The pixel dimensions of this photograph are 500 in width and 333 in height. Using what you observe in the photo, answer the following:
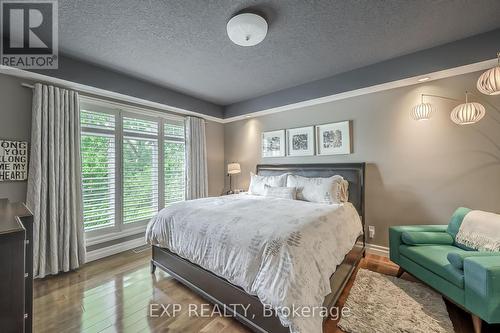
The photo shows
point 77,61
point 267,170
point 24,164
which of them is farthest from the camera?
point 267,170

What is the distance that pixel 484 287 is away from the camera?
1467mm

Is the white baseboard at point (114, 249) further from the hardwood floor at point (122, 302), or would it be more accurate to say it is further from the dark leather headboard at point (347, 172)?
the dark leather headboard at point (347, 172)

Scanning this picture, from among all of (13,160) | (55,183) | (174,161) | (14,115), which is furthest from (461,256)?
(14,115)

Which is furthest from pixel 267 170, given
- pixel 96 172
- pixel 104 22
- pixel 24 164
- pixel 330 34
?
pixel 24 164

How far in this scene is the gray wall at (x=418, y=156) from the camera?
2.39 m

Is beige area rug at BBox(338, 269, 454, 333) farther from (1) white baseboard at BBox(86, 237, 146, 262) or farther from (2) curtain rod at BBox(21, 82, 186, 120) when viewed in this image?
(2) curtain rod at BBox(21, 82, 186, 120)

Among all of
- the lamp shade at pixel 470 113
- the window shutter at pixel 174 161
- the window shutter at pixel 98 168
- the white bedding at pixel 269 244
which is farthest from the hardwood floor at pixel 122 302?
the lamp shade at pixel 470 113

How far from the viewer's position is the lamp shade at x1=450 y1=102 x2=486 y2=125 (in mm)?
2184

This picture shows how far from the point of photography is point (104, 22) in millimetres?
2090

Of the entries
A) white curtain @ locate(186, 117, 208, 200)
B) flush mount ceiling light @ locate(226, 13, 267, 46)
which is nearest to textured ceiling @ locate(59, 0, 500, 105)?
flush mount ceiling light @ locate(226, 13, 267, 46)

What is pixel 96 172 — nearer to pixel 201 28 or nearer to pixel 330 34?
pixel 201 28

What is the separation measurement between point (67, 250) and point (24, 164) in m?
1.14

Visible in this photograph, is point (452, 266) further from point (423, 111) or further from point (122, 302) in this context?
point (122, 302)

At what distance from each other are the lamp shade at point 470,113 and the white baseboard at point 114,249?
4.67m
